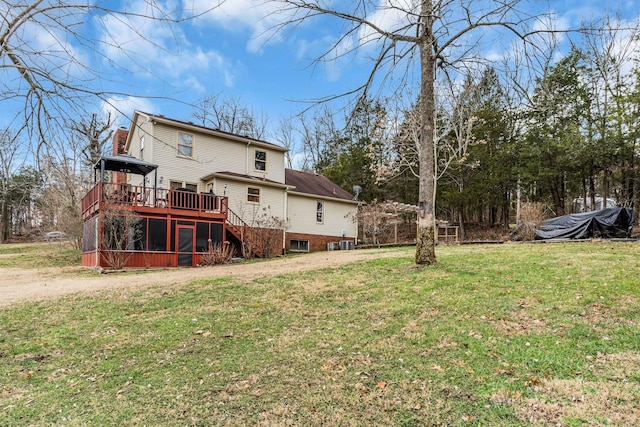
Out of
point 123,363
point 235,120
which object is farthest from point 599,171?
point 235,120

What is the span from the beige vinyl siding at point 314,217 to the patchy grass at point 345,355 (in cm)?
1413

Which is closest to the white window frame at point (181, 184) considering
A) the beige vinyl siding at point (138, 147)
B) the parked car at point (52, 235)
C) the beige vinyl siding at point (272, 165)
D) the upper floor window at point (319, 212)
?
the beige vinyl siding at point (138, 147)

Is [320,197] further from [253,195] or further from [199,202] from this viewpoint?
[199,202]

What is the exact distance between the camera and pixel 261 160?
20.5m

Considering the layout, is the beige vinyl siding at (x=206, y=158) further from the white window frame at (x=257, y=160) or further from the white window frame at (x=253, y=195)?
the white window frame at (x=253, y=195)

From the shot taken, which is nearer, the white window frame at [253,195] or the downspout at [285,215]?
the white window frame at [253,195]

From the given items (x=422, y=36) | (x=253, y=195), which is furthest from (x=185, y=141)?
(x=422, y=36)

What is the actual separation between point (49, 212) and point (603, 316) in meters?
27.8

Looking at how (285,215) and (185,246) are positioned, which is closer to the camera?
(185,246)

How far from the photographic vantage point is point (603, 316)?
15.8 ft

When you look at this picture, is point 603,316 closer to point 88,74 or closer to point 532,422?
point 532,422

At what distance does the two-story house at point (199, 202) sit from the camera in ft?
45.6

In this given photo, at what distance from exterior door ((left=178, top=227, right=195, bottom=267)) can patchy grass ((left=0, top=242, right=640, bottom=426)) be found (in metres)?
7.32

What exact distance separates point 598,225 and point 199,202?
1683cm
